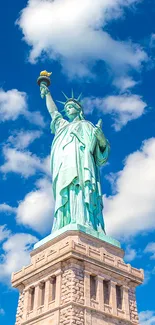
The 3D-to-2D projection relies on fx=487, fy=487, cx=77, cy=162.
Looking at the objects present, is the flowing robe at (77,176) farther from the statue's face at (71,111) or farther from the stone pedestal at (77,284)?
the stone pedestal at (77,284)

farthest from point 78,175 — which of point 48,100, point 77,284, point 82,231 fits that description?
point 48,100

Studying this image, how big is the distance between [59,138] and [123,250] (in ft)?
26.9

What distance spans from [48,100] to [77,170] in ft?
25.2

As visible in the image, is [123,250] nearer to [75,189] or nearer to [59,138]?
[75,189]

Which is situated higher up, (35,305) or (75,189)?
(75,189)

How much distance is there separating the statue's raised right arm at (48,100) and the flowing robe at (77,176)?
255 centimetres

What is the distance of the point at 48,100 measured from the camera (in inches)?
1325

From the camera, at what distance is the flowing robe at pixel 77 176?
27.0 m

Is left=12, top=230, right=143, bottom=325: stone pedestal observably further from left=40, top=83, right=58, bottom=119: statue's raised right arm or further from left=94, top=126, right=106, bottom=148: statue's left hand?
left=40, top=83, right=58, bottom=119: statue's raised right arm

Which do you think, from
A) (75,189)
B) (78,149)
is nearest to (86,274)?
(75,189)

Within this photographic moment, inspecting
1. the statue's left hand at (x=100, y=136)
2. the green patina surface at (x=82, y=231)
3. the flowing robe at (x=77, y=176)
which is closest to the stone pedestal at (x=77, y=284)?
the green patina surface at (x=82, y=231)

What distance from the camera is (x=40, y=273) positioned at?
24984mm

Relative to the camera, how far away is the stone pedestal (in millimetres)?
22750

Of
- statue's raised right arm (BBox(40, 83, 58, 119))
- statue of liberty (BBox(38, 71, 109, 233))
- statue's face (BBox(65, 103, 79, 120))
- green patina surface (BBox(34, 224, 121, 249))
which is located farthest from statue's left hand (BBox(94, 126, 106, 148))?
green patina surface (BBox(34, 224, 121, 249))
